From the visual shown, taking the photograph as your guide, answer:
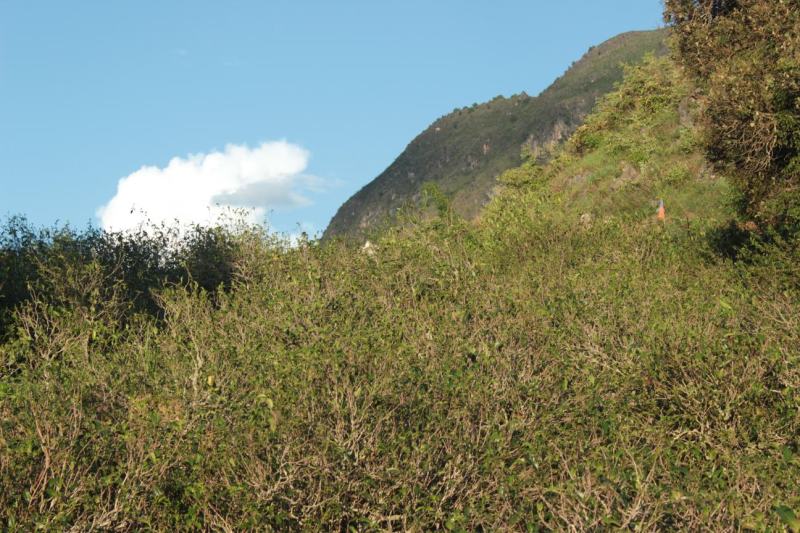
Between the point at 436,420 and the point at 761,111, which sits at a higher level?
the point at 761,111

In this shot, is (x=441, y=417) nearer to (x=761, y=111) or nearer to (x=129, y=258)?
(x=761, y=111)

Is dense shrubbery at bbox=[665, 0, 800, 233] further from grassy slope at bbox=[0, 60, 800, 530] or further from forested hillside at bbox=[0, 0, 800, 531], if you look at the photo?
grassy slope at bbox=[0, 60, 800, 530]

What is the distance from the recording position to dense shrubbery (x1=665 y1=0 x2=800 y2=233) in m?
22.7

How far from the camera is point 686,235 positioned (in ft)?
101

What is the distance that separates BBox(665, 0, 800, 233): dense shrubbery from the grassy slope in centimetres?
270

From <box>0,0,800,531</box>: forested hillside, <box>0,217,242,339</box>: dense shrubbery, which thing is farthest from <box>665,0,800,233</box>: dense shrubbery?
<box>0,217,242,339</box>: dense shrubbery

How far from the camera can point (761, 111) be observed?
23156mm

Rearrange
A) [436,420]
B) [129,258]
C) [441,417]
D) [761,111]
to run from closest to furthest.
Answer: [441,417]
[436,420]
[761,111]
[129,258]

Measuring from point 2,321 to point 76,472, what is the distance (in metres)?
26.3

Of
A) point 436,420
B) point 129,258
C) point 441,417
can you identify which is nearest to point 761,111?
point 436,420

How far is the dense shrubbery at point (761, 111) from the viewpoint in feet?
74.4

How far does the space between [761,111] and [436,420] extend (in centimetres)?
1768

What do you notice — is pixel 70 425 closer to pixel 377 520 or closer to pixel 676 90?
pixel 377 520

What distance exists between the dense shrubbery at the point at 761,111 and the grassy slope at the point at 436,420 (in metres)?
2.70
